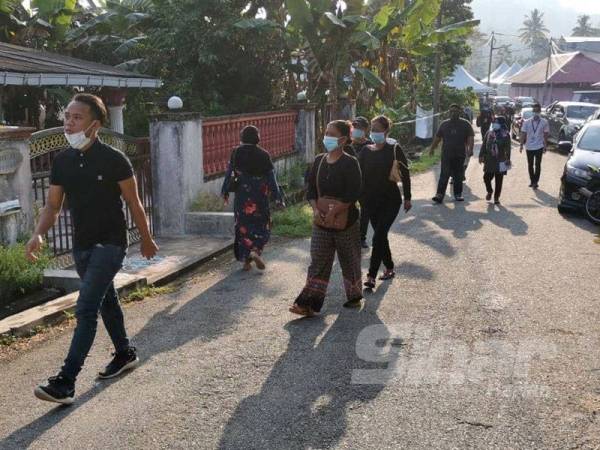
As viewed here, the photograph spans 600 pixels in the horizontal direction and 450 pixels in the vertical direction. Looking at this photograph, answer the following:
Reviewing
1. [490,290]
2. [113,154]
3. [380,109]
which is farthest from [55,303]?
[380,109]

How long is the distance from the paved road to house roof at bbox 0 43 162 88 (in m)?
4.60

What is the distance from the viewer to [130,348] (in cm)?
516

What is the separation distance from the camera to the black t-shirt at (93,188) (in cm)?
457

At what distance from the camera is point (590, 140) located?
12.6 meters

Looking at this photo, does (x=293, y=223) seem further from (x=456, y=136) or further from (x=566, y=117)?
(x=566, y=117)

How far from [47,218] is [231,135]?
762 centimetres

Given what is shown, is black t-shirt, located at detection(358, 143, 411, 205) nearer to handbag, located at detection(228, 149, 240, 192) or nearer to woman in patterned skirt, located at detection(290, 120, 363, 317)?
woman in patterned skirt, located at detection(290, 120, 363, 317)

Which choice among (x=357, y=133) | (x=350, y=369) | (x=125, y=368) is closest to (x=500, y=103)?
(x=357, y=133)

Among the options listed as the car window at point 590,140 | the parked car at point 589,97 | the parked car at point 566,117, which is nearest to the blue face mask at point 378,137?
the car window at point 590,140

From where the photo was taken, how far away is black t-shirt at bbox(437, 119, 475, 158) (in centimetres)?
1280

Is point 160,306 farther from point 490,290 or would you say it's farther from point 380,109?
point 380,109

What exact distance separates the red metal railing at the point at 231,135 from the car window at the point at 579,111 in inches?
548

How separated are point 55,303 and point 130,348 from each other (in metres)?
1.90

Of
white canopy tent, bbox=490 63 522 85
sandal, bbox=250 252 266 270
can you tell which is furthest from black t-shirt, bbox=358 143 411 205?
white canopy tent, bbox=490 63 522 85
